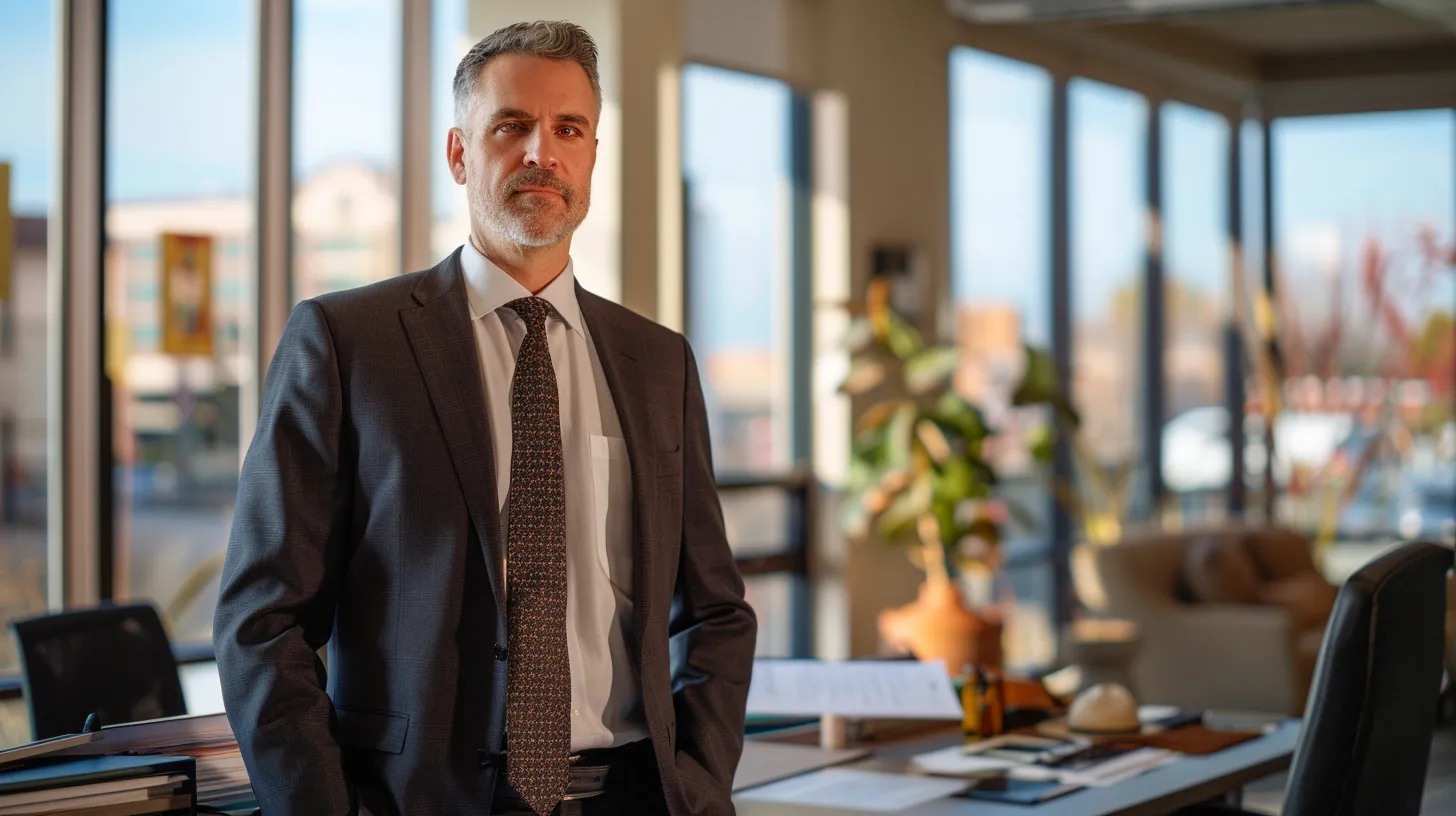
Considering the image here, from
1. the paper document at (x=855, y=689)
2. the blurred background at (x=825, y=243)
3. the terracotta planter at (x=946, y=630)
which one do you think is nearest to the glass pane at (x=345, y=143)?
the blurred background at (x=825, y=243)

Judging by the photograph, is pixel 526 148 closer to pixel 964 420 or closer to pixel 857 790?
pixel 857 790

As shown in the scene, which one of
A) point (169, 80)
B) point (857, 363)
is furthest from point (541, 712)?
point (857, 363)

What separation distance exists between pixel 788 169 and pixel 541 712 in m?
5.58

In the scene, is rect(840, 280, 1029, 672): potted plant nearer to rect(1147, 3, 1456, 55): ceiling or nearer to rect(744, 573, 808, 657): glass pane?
rect(744, 573, 808, 657): glass pane

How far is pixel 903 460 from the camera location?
662 centimetres

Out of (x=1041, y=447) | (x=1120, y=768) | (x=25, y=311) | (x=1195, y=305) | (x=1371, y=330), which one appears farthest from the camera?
(x=1195, y=305)

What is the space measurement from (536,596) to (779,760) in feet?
3.10

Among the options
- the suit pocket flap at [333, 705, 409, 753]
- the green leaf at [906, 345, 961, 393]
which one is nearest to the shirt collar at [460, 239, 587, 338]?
the suit pocket flap at [333, 705, 409, 753]

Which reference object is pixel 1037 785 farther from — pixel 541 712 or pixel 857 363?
pixel 857 363

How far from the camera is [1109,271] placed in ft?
29.9

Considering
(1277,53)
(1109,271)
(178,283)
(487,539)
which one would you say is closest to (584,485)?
(487,539)

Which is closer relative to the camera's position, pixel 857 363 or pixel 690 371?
pixel 690 371

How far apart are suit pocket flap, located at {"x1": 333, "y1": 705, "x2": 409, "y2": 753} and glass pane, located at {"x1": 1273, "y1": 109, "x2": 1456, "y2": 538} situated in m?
8.37

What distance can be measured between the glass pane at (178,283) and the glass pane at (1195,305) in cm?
617
